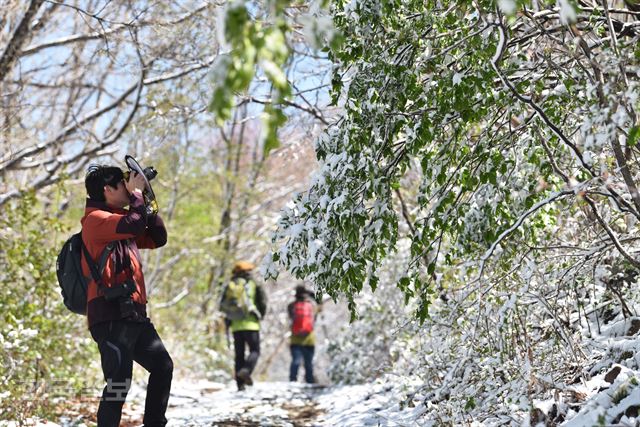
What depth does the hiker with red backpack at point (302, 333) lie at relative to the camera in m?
11.7

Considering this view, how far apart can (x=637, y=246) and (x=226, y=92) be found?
383 cm

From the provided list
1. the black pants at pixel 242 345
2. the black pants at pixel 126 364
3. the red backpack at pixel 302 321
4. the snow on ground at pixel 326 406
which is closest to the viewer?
the snow on ground at pixel 326 406

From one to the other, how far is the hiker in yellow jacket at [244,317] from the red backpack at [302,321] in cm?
203

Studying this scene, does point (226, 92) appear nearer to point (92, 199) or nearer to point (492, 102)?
point (492, 102)

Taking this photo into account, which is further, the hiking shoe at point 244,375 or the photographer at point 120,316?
the hiking shoe at point 244,375

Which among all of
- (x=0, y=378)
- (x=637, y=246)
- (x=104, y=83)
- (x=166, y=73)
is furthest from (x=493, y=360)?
(x=104, y=83)

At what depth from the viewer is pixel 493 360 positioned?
4.60 metres

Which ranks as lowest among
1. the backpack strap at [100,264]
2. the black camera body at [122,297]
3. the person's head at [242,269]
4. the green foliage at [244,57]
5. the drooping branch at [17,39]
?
the black camera body at [122,297]

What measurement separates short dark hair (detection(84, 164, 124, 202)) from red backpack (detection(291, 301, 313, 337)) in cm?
748

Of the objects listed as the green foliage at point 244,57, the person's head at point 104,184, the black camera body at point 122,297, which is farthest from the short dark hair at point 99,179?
the green foliage at point 244,57

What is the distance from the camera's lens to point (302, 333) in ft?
38.3

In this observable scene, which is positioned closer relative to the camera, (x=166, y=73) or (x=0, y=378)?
(x=0, y=378)

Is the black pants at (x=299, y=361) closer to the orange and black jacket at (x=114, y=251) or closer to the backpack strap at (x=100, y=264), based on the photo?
the orange and black jacket at (x=114, y=251)

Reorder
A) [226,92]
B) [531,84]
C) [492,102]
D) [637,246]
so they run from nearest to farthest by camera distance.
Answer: [226,92], [492,102], [531,84], [637,246]
